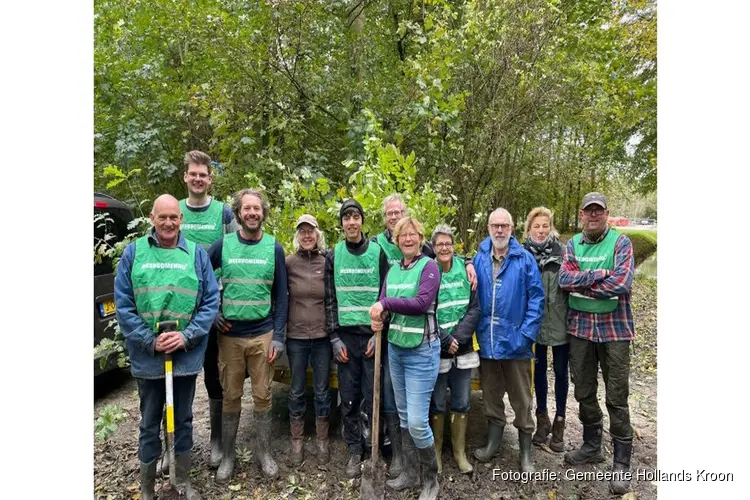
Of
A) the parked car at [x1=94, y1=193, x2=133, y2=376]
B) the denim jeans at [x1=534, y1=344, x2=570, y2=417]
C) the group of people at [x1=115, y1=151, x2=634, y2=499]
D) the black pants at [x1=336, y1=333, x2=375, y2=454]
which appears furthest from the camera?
the parked car at [x1=94, y1=193, x2=133, y2=376]

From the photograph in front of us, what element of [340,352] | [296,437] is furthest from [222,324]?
[296,437]

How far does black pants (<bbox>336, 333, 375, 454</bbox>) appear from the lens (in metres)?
3.43

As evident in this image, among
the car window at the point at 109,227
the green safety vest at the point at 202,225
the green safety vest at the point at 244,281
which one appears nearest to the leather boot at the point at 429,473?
the green safety vest at the point at 244,281

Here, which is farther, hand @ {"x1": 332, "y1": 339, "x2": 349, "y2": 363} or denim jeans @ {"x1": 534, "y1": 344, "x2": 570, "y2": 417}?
denim jeans @ {"x1": 534, "y1": 344, "x2": 570, "y2": 417}

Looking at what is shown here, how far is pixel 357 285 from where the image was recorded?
133 inches

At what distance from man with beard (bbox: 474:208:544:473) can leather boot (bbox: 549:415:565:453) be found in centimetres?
36

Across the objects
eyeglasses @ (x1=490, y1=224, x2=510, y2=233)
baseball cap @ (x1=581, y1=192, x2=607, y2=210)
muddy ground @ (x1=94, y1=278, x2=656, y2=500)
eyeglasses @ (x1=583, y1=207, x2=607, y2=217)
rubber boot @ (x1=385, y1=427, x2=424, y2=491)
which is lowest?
muddy ground @ (x1=94, y1=278, x2=656, y2=500)

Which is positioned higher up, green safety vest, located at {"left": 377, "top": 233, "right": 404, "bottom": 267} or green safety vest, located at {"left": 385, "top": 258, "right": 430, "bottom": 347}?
green safety vest, located at {"left": 377, "top": 233, "right": 404, "bottom": 267}

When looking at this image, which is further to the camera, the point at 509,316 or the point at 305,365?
the point at 305,365

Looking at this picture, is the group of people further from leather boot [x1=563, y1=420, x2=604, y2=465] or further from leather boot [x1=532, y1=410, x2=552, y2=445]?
leather boot [x1=532, y1=410, x2=552, y2=445]

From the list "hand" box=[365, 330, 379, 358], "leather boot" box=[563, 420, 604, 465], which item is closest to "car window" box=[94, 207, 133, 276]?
"hand" box=[365, 330, 379, 358]

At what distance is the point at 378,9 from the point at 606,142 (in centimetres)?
596

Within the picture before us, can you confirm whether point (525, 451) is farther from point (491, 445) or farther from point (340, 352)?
point (340, 352)

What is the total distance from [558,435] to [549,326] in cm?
98
